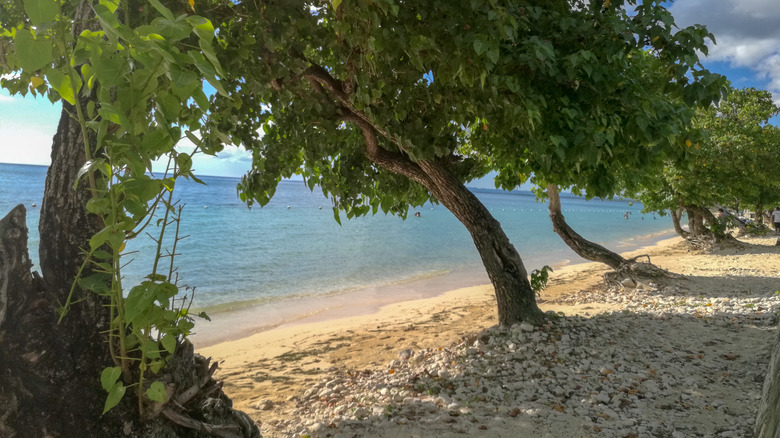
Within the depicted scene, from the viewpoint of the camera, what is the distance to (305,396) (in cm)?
471

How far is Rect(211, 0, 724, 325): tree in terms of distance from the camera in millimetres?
3129

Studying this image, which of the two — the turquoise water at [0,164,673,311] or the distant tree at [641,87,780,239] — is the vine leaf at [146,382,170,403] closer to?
the turquoise water at [0,164,673,311]

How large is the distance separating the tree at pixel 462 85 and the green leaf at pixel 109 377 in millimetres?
2112

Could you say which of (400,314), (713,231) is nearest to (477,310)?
(400,314)

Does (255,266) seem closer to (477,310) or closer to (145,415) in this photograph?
(477,310)

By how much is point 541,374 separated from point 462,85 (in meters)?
2.72

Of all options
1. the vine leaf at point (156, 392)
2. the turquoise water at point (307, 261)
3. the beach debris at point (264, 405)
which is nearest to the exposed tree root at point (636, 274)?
the turquoise water at point (307, 261)

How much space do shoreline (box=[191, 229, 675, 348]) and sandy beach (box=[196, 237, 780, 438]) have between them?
45.0 inches

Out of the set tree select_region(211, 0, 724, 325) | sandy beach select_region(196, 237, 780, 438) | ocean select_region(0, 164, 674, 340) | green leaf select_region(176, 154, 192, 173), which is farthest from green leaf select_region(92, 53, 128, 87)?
ocean select_region(0, 164, 674, 340)

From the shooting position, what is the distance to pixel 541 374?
398 cm

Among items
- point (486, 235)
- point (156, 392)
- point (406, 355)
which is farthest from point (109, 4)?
point (406, 355)

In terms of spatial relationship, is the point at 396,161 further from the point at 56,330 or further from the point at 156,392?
the point at 156,392

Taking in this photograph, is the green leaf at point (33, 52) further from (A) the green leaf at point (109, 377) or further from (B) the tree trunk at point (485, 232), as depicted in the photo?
(B) the tree trunk at point (485, 232)

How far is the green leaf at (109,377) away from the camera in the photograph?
1.51 metres
